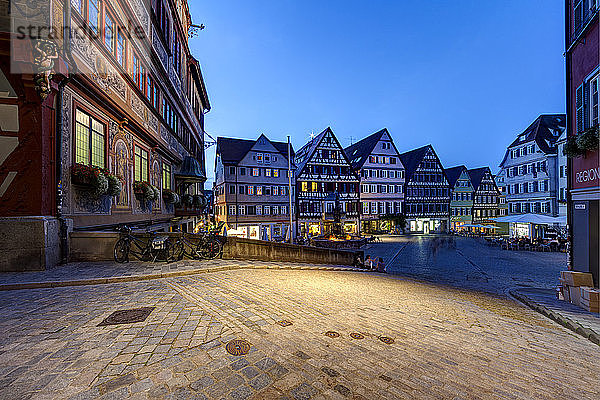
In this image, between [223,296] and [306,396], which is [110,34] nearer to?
[223,296]

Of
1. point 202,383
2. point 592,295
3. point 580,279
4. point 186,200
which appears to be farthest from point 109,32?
point 580,279

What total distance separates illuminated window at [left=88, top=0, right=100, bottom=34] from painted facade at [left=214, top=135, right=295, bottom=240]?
23532 millimetres

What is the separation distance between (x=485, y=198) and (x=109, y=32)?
58.9 metres

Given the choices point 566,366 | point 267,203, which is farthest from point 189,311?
point 267,203

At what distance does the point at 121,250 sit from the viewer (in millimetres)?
8781

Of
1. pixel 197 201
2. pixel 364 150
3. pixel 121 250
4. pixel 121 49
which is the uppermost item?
pixel 364 150

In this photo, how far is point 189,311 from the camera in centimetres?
482

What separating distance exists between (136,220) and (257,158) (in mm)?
23365

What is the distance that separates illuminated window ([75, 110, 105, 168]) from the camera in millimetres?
8781

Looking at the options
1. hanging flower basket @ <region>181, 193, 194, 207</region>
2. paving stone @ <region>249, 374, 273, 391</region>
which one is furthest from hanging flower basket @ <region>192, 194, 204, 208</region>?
paving stone @ <region>249, 374, 273, 391</region>

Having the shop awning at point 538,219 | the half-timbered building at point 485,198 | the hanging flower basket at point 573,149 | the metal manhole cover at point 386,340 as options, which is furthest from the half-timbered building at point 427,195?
the metal manhole cover at point 386,340

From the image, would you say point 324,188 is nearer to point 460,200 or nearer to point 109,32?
point 460,200

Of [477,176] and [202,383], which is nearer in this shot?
[202,383]

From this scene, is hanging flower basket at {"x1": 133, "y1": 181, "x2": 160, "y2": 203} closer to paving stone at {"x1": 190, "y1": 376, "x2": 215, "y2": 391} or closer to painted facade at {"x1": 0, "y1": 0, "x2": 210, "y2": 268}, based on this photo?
painted facade at {"x1": 0, "y1": 0, "x2": 210, "y2": 268}
